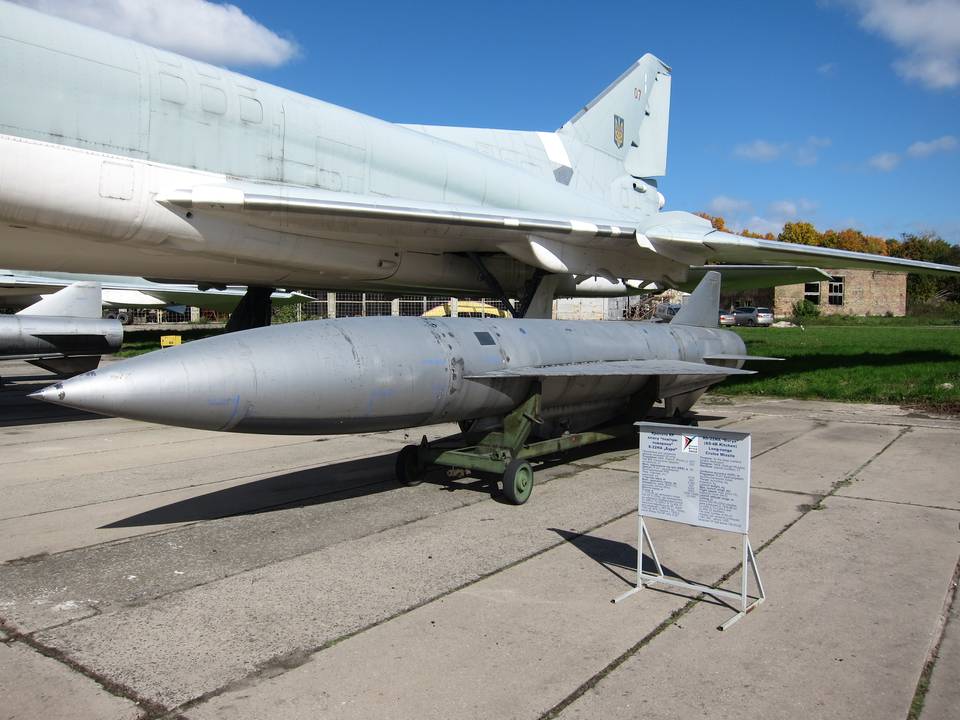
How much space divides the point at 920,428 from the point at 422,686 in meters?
9.49

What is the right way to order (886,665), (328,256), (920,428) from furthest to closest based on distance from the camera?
(920,428), (328,256), (886,665)

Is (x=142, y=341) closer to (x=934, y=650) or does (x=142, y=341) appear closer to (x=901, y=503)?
(x=901, y=503)

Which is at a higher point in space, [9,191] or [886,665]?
[9,191]

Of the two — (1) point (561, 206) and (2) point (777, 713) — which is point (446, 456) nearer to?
(2) point (777, 713)

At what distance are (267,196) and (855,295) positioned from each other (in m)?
49.2

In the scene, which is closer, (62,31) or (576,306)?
(62,31)

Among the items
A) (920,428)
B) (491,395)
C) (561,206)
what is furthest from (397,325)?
(920,428)

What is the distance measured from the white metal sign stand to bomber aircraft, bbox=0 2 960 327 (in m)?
5.48

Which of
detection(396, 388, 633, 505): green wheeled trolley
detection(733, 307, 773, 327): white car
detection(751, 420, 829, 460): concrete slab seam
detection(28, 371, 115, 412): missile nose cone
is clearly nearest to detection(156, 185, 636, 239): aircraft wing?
detection(396, 388, 633, 505): green wheeled trolley

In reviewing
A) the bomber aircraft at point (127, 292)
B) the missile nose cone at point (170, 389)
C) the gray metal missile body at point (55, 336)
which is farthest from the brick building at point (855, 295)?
the missile nose cone at point (170, 389)

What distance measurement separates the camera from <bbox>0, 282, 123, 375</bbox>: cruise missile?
1296 cm

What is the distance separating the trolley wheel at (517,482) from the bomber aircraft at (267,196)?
3955 millimetres

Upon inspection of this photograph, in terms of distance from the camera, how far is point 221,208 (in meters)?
8.05

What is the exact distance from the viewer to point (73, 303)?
584 inches
